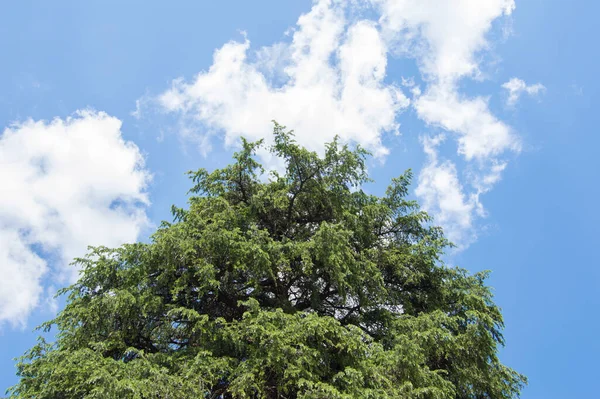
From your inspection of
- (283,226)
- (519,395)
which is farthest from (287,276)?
(519,395)

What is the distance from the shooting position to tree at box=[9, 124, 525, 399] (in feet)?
33.1

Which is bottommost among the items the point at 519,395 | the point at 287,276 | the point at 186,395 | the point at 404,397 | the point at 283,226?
the point at 186,395

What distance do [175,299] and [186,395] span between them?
10.6ft

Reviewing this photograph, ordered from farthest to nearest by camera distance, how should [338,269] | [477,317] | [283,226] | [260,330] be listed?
[283,226]
[477,317]
[338,269]
[260,330]

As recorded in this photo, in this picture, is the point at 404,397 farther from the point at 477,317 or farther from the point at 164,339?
the point at 164,339

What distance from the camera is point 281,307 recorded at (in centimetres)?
1291

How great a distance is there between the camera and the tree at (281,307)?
10086 millimetres

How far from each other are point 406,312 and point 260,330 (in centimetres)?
574

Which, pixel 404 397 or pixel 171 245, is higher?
pixel 171 245

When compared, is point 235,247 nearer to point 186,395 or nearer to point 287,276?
point 287,276

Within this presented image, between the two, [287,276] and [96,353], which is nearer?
[96,353]

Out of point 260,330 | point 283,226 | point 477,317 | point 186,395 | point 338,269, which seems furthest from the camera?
point 283,226

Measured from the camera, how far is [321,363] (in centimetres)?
1071

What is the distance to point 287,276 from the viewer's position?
1359cm
